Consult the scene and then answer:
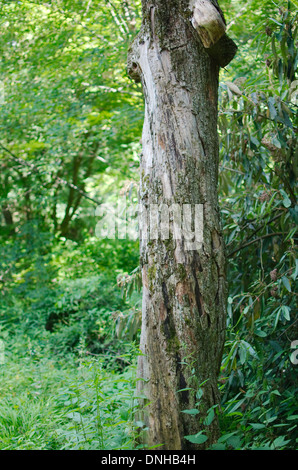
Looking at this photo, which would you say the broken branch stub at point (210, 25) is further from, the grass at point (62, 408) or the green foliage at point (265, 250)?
the grass at point (62, 408)

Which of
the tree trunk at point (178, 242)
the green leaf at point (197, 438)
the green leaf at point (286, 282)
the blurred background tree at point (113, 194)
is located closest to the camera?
the green leaf at point (197, 438)

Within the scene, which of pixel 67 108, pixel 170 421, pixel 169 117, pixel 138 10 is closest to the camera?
pixel 170 421

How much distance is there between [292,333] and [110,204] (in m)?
7.31

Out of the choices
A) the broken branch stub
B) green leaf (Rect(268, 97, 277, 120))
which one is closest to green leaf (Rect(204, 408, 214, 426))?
green leaf (Rect(268, 97, 277, 120))

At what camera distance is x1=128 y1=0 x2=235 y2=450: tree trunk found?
2.36m

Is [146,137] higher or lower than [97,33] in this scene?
lower

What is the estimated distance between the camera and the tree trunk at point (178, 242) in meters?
2.36

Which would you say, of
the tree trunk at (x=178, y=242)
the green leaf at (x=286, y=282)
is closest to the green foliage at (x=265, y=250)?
the green leaf at (x=286, y=282)

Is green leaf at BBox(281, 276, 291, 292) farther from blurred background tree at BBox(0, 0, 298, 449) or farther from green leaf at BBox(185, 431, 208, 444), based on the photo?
green leaf at BBox(185, 431, 208, 444)

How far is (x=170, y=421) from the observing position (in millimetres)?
2314

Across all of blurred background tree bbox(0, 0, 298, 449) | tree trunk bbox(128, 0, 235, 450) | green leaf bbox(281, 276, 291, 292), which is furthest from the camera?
blurred background tree bbox(0, 0, 298, 449)

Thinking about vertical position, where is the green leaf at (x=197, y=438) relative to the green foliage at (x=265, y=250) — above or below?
below

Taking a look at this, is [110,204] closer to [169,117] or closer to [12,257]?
[12,257]

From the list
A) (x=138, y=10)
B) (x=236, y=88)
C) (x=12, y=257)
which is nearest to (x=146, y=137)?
(x=236, y=88)
